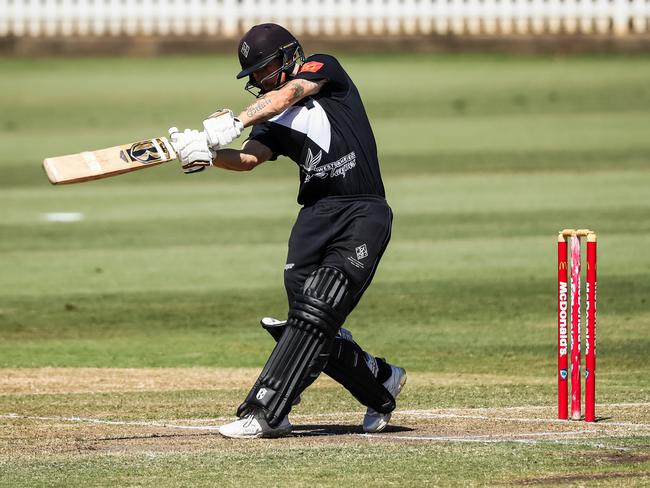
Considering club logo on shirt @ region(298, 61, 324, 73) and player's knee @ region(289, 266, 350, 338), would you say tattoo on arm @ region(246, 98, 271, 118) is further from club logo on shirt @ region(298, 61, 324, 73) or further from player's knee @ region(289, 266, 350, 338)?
player's knee @ region(289, 266, 350, 338)

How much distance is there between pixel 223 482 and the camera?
6184 millimetres

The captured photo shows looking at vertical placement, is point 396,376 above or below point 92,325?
above

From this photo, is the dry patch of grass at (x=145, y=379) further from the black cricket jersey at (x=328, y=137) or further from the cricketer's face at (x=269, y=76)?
the cricketer's face at (x=269, y=76)

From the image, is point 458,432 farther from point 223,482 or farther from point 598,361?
point 598,361

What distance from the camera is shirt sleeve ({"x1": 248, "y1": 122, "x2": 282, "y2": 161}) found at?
746 cm

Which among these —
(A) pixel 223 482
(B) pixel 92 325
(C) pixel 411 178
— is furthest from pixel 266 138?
(C) pixel 411 178

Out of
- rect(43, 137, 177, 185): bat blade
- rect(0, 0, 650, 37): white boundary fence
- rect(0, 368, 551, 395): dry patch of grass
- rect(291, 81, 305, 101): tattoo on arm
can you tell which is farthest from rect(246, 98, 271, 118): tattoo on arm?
rect(0, 0, 650, 37): white boundary fence

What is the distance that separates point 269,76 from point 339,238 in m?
0.89

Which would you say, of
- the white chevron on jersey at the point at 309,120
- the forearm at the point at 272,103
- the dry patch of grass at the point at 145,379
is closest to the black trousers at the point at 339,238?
the white chevron on jersey at the point at 309,120

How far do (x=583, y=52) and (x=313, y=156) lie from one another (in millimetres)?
24737

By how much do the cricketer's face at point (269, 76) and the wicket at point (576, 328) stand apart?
5.39 ft

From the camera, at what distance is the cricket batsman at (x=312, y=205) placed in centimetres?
715

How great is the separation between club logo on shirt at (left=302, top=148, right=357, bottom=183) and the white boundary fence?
23.7m

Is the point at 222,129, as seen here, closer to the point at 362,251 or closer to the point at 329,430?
the point at 362,251
